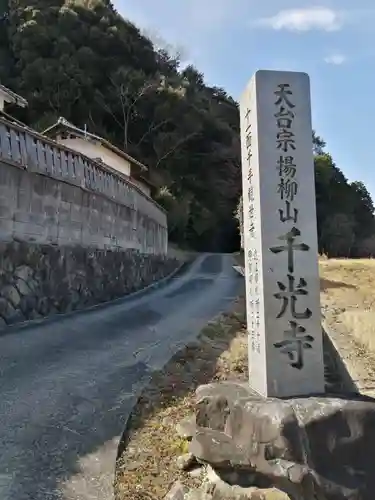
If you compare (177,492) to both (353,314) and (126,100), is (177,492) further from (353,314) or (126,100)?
(126,100)

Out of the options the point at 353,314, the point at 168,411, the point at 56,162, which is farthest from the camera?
the point at 353,314

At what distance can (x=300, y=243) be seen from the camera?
404 centimetres

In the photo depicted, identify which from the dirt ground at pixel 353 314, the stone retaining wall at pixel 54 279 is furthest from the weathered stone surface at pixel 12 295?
the dirt ground at pixel 353 314

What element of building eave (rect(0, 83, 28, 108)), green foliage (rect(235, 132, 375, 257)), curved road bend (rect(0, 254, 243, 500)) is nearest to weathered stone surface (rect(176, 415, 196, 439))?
curved road bend (rect(0, 254, 243, 500))

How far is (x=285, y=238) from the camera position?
13.2 feet

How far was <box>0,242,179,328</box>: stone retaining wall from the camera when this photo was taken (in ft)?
27.2

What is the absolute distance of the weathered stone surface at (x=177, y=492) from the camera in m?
3.68

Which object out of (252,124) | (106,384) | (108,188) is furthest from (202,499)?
(108,188)

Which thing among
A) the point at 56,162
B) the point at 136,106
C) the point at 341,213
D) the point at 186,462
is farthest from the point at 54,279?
the point at 341,213

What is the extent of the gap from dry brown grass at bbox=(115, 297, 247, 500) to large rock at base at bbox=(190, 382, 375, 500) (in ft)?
2.00

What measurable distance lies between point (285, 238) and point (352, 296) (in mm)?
11647

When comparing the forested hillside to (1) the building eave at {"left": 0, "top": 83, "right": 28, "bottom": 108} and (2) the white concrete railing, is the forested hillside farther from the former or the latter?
(2) the white concrete railing

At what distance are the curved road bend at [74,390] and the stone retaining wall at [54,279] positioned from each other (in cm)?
42

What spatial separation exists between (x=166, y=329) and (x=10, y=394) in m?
4.54
